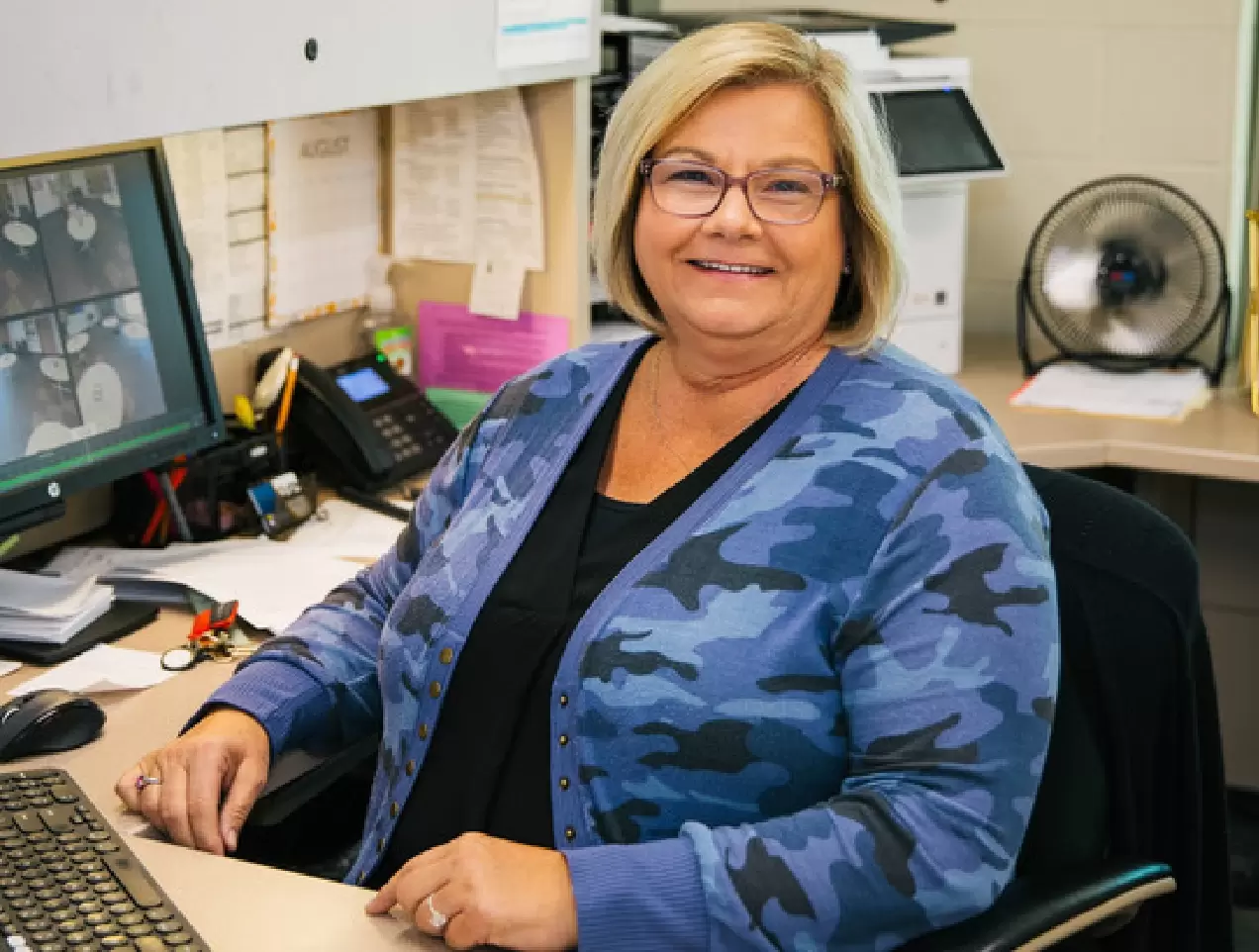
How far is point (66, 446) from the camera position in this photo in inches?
77.9

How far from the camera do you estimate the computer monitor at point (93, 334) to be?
1922mm

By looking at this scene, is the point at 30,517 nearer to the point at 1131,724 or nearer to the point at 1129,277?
the point at 1131,724

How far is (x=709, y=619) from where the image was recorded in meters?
1.46

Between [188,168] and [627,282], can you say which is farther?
[188,168]

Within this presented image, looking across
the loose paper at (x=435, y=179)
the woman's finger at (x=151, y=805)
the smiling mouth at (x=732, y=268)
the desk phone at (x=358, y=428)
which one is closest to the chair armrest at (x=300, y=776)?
the woman's finger at (x=151, y=805)

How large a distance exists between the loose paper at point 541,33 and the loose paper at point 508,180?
0.12m

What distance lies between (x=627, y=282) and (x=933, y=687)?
60 cm

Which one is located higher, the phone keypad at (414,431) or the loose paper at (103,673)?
the phone keypad at (414,431)

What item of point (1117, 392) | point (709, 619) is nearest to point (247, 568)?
point (709, 619)

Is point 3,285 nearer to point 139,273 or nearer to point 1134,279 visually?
point 139,273

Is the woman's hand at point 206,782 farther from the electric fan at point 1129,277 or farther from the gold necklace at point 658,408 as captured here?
the electric fan at point 1129,277

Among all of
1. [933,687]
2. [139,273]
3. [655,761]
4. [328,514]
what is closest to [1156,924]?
[933,687]

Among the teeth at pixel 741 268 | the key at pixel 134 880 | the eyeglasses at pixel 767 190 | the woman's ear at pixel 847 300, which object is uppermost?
the eyeglasses at pixel 767 190

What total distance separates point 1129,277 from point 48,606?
1.86m
